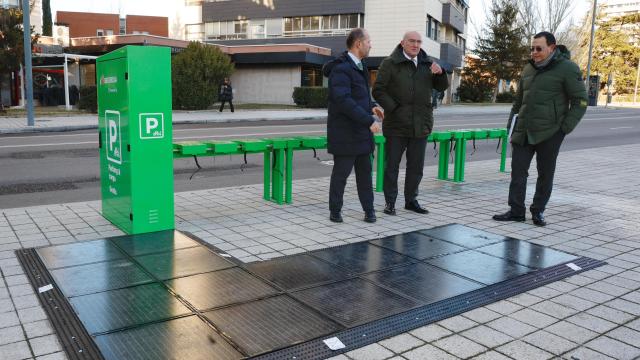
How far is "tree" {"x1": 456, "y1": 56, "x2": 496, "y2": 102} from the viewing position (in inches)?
2247

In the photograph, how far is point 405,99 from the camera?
6.60m

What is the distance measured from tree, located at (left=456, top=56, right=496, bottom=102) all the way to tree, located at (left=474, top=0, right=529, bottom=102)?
0.60 metres

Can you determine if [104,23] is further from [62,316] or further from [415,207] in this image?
[62,316]

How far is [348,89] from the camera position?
19.4 feet

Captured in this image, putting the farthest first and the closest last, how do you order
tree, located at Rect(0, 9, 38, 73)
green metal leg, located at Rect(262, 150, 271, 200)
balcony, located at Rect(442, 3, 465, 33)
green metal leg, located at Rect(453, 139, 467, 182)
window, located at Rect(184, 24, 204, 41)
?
window, located at Rect(184, 24, 204, 41), balcony, located at Rect(442, 3, 465, 33), tree, located at Rect(0, 9, 38, 73), green metal leg, located at Rect(453, 139, 467, 182), green metal leg, located at Rect(262, 150, 271, 200)

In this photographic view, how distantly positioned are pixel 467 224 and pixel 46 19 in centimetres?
5329

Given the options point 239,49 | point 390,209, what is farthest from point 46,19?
point 390,209

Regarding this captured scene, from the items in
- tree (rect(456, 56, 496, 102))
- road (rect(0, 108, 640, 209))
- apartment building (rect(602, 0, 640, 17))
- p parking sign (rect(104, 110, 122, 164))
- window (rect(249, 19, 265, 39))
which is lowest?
road (rect(0, 108, 640, 209))

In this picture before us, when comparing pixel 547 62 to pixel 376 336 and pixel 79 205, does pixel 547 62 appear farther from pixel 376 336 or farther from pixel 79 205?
pixel 79 205

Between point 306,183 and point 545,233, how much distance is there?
13.0 ft

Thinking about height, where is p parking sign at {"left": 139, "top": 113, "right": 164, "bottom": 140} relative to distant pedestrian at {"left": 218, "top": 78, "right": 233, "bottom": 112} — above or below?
below

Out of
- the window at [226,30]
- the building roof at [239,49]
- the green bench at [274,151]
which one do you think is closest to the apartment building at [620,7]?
the building roof at [239,49]

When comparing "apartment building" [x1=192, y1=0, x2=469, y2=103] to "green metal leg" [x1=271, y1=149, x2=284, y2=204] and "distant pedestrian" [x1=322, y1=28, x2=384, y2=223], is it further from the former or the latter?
"distant pedestrian" [x1=322, y1=28, x2=384, y2=223]

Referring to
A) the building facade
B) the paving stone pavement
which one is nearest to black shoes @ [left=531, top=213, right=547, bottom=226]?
the paving stone pavement
